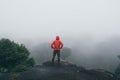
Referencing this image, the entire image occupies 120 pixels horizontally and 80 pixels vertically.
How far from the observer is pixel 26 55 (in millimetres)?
57281

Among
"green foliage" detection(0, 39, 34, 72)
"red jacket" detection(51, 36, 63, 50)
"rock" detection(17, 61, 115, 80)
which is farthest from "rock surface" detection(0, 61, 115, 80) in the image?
"green foliage" detection(0, 39, 34, 72)

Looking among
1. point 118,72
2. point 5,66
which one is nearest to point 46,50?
point 118,72

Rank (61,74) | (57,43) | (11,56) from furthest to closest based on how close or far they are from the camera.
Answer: (11,56), (57,43), (61,74)

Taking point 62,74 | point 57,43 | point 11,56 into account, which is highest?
point 57,43

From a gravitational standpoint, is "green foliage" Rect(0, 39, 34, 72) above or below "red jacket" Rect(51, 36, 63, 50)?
below

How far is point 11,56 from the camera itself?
5331 centimetres

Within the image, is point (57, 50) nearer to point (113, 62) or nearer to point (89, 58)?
point (113, 62)

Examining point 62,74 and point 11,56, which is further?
point 11,56

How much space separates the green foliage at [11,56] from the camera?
171 feet

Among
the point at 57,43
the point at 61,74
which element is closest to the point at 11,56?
the point at 57,43

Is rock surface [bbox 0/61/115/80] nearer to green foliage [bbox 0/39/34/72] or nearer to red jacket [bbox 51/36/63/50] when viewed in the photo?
red jacket [bbox 51/36/63/50]

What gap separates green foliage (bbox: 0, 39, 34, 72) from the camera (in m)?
52.2

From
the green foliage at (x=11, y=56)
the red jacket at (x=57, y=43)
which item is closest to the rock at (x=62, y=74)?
the red jacket at (x=57, y=43)

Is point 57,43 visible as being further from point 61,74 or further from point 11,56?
point 11,56
